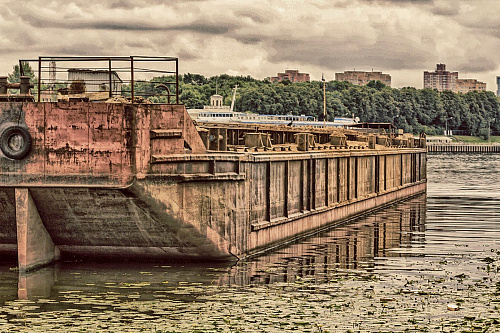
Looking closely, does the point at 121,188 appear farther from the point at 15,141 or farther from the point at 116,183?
the point at 15,141

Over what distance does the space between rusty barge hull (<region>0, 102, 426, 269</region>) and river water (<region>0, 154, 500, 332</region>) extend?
27.0 inches

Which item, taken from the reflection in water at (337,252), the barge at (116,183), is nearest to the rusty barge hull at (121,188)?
the barge at (116,183)

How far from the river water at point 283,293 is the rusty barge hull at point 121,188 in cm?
69

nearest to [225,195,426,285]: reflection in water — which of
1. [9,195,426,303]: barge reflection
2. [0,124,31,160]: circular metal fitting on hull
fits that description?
[9,195,426,303]: barge reflection

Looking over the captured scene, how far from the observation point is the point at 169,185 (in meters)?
23.7

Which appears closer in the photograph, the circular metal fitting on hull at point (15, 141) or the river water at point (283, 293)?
the river water at point (283, 293)

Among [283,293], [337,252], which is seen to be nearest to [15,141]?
[283,293]

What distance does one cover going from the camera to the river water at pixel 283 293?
18.0 m

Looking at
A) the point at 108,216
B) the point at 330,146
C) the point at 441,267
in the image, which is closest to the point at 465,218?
the point at 330,146

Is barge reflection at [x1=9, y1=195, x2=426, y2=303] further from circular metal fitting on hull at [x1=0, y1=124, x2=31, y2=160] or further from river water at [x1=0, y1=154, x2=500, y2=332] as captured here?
circular metal fitting on hull at [x1=0, y1=124, x2=31, y2=160]

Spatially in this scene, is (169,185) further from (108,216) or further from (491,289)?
(491,289)

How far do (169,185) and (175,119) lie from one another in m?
1.98

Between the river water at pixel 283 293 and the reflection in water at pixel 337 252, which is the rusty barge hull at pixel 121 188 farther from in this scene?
the reflection in water at pixel 337 252

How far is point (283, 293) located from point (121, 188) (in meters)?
5.26
